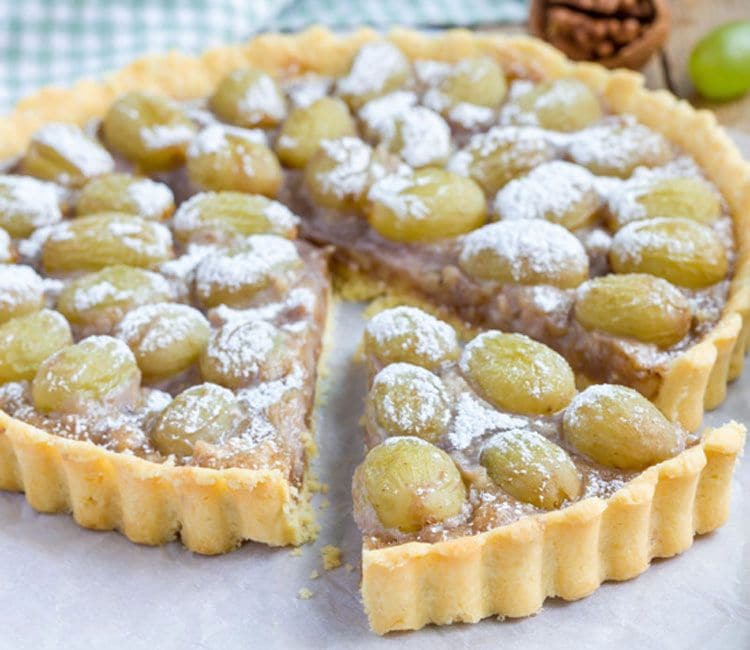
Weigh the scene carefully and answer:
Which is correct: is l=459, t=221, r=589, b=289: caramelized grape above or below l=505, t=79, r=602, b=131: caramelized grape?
below

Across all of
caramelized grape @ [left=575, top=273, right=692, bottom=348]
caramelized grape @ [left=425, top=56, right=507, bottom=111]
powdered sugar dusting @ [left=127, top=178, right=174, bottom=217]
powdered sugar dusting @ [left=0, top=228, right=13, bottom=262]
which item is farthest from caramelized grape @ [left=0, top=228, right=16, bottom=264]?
caramelized grape @ [left=575, top=273, right=692, bottom=348]

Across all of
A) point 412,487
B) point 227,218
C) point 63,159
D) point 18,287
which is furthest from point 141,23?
point 412,487

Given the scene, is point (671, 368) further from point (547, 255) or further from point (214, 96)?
point (214, 96)

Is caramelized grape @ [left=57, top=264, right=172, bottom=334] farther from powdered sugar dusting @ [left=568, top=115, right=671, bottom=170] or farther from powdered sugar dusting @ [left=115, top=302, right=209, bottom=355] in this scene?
powdered sugar dusting @ [left=568, top=115, right=671, bottom=170]

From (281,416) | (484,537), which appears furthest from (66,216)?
(484,537)

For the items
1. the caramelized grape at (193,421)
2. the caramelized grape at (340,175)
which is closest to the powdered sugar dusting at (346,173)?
the caramelized grape at (340,175)

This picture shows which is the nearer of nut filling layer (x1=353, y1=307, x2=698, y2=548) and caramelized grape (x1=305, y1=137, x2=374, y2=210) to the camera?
nut filling layer (x1=353, y1=307, x2=698, y2=548)
